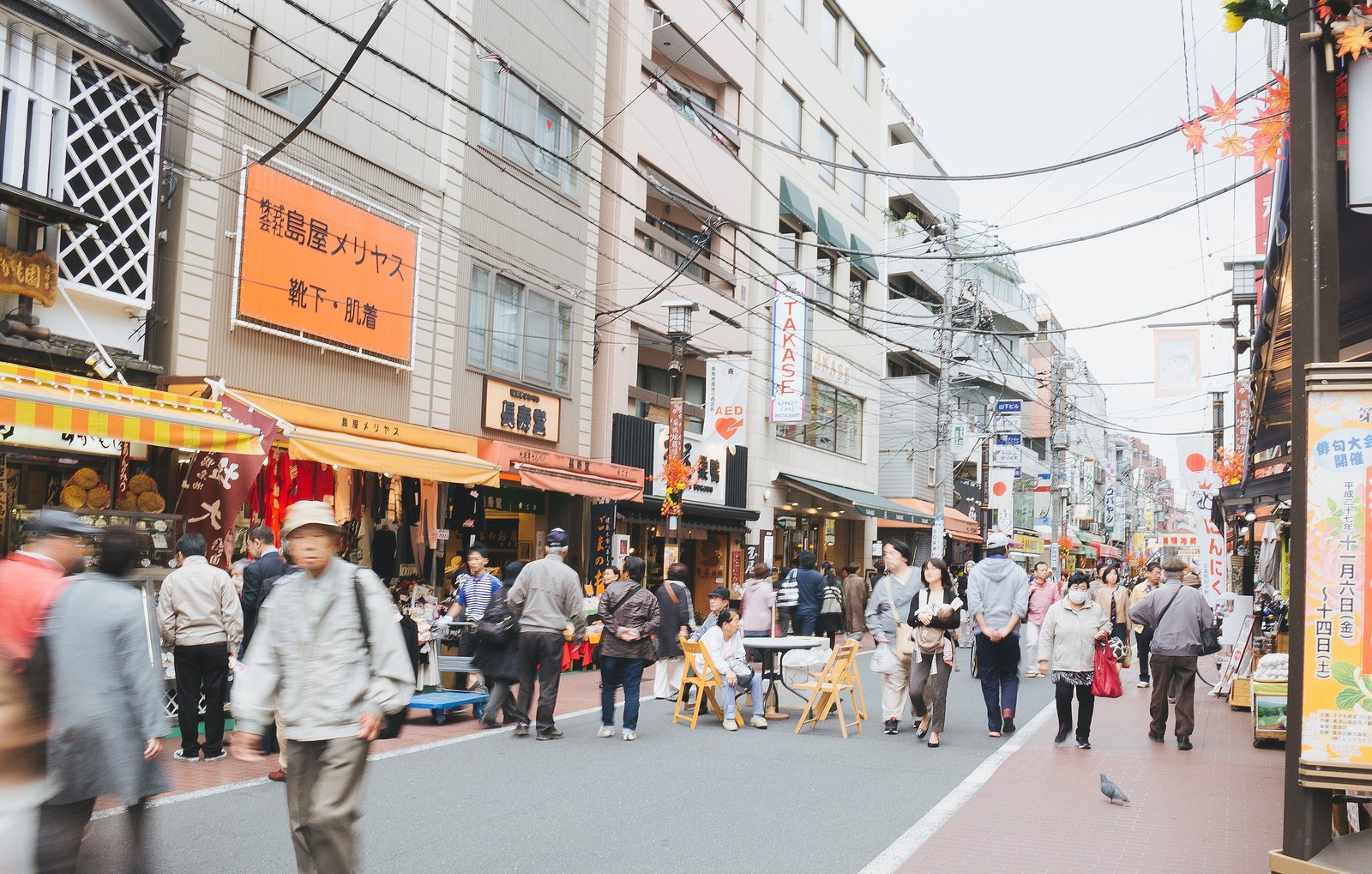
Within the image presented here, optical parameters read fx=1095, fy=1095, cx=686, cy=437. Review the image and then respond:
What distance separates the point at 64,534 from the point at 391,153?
40.5 feet

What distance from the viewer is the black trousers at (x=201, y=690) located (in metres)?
8.68

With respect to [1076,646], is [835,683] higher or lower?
lower

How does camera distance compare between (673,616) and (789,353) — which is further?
(789,353)

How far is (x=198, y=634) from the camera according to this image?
8648 millimetres

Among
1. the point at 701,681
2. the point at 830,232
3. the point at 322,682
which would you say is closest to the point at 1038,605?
the point at 701,681

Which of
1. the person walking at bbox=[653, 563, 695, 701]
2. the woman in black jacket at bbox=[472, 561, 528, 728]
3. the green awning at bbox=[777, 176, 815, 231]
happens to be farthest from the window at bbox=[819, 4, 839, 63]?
the woman in black jacket at bbox=[472, 561, 528, 728]

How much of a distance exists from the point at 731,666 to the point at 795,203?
19.5 meters

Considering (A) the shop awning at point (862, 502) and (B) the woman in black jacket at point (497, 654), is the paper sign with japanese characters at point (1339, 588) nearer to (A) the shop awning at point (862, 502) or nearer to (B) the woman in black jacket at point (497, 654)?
(B) the woman in black jacket at point (497, 654)

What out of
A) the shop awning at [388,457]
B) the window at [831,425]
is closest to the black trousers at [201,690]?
the shop awning at [388,457]

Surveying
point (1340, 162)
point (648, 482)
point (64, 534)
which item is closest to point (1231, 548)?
point (648, 482)

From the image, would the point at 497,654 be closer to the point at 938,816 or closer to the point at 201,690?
the point at 201,690

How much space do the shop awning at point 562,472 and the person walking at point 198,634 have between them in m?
7.07

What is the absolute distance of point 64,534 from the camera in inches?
189

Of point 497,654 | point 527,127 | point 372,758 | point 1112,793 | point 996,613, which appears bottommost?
point 372,758
